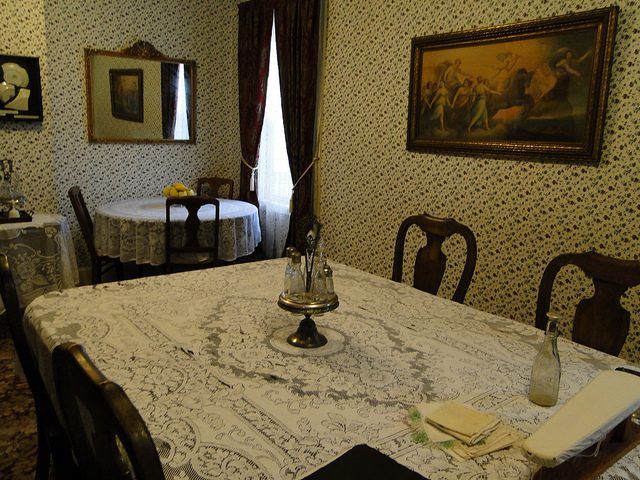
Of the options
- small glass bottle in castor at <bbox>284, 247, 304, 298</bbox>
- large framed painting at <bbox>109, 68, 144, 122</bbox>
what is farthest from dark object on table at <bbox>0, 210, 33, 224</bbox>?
small glass bottle in castor at <bbox>284, 247, 304, 298</bbox>

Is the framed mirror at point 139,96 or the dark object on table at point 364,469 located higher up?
the framed mirror at point 139,96

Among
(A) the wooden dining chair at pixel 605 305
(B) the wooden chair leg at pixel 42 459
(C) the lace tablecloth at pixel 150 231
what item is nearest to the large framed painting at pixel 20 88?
(C) the lace tablecloth at pixel 150 231

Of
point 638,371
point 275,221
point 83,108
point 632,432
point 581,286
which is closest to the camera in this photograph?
point 632,432

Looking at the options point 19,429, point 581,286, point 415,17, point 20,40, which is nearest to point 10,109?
point 20,40

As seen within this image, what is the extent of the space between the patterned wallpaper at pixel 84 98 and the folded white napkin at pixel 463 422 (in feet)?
12.9

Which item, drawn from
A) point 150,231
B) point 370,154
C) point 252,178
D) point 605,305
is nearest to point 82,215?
point 150,231

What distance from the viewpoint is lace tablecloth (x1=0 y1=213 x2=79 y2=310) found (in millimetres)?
3436

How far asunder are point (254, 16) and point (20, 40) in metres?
1.84

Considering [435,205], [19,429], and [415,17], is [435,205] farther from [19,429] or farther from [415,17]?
[19,429]

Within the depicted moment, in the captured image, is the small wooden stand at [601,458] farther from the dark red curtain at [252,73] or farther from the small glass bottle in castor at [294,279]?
the dark red curtain at [252,73]

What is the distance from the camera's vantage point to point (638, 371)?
1.40m

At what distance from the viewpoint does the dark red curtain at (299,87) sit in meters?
4.07

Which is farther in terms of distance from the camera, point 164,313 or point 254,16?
point 254,16

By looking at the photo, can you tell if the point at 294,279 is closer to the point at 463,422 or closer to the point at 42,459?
the point at 463,422
